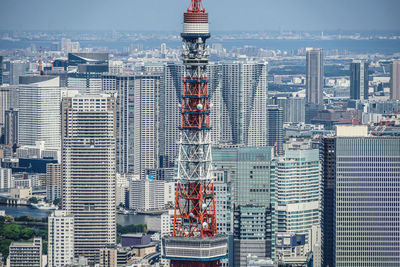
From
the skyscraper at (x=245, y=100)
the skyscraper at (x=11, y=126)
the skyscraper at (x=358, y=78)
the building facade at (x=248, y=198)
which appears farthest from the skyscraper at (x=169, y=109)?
the building facade at (x=248, y=198)

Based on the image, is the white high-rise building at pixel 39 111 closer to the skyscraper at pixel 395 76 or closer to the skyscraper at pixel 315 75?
the skyscraper at pixel 395 76

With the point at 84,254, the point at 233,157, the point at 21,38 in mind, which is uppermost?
the point at 21,38

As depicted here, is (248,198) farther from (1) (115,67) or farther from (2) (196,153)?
(1) (115,67)

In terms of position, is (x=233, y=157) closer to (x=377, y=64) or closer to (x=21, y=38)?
(x=21, y=38)

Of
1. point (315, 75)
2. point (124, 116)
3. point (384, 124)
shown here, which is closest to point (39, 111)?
point (124, 116)

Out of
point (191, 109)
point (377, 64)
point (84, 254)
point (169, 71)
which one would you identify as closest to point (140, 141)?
point (169, 71)

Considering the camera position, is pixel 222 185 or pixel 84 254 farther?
pixel 84 254

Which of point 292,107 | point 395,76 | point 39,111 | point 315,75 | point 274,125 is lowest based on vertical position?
point 274,125
